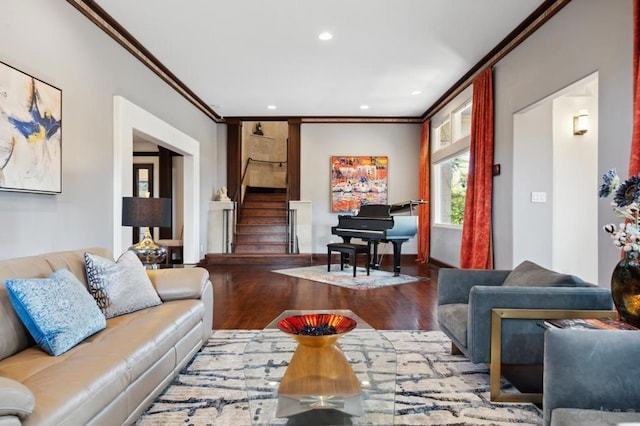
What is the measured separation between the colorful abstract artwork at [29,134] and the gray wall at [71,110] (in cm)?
10

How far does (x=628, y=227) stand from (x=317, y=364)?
1.52 metres

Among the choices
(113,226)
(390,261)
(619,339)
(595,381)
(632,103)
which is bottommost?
(390,261)

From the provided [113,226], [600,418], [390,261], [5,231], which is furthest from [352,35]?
[390,261]

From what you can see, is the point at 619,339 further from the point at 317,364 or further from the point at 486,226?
the point at 486,226

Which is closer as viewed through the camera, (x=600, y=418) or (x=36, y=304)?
(x=600, y=418)

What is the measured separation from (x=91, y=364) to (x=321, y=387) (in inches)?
37.9

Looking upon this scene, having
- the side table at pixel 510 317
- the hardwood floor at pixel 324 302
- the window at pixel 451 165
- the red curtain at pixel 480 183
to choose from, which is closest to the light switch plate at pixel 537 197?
the red curtain at pixel 480 183

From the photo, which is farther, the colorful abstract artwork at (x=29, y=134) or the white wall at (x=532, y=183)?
the white wall at (x=532, y=183)

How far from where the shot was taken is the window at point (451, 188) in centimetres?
661

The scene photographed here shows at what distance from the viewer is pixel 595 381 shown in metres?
1.39

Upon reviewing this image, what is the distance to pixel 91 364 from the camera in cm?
158

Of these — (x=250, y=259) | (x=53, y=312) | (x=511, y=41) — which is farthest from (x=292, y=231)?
(x=53, y=312)

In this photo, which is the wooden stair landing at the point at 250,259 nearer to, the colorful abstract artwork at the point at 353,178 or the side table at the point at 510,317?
the colorful abstract artwork at the point at 353,178

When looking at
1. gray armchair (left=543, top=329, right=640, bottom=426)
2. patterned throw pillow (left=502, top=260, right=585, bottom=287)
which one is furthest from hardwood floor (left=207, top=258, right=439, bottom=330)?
gray armchair (left=543, top=329, right=640, bottom=426)
